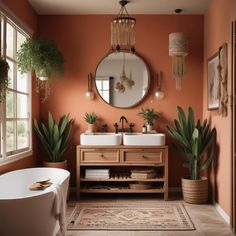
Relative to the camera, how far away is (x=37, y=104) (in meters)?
4.89

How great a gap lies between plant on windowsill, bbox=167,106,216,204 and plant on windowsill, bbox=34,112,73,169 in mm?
1427

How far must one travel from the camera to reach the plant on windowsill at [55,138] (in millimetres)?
4590

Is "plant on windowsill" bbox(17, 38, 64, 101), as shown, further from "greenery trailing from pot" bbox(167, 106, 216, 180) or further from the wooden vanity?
"greenery trailing from pot" bbox(167, 106, 216, 180)

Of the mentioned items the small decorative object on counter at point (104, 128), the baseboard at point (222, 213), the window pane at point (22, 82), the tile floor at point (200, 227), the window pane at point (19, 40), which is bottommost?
the tile floor at point (200, 227)

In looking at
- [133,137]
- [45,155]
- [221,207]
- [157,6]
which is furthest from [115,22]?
[221,207]

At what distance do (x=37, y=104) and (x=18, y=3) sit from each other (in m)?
1.45

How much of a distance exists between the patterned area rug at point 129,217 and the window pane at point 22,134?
1.05 metres

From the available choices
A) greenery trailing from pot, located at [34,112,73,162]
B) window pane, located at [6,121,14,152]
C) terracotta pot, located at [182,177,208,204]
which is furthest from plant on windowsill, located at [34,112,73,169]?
terracotta pot, located at [182,177,208,204]

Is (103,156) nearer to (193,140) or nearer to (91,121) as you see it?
(91,121)

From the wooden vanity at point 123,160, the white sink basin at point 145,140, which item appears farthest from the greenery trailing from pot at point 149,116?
the wooden vanity at point 123,160

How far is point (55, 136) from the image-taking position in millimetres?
4613

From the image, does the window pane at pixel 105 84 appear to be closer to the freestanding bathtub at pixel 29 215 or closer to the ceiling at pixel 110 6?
the ceiling at pixel 110 6

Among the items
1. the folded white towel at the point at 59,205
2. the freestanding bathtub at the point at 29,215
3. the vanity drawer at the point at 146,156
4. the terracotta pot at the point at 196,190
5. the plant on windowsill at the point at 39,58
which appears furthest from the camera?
the vanity drawer at the point at 146,156

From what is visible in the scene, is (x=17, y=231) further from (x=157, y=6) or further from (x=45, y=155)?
(x=157, y=6)
